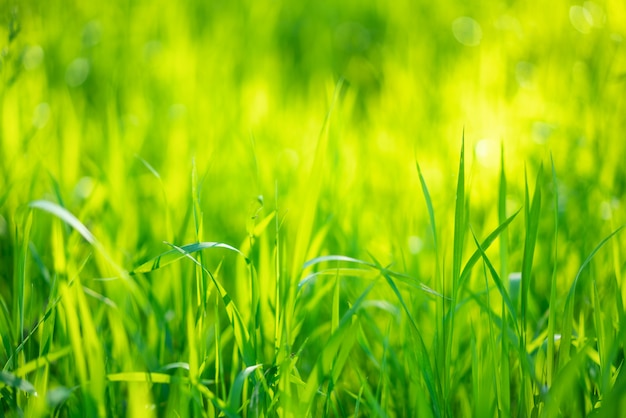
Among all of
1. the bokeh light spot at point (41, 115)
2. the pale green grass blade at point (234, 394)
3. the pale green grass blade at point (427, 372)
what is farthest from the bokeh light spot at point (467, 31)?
the pale green grass blade at point (234, 394)

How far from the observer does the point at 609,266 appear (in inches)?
46.6

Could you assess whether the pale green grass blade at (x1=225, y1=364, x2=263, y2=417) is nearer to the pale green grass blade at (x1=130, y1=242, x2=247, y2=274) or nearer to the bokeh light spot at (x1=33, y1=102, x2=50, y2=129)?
the pale green grass blade at (x1=130, y1=242, x2=247, y2=274)

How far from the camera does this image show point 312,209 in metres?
1.07

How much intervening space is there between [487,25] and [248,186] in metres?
1.60

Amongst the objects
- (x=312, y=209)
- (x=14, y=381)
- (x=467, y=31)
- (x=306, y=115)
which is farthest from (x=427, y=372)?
(x=467, y=31)

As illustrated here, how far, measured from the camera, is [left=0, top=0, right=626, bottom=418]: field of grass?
841mm

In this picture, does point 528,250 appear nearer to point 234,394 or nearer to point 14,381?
point 234,394

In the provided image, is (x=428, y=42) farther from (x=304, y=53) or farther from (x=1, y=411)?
(x=1, y=411)

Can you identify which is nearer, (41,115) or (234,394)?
(234,394)

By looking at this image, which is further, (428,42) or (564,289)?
(428,42)

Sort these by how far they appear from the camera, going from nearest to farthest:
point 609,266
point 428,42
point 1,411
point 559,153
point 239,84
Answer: point 1,411
point 609,266
point 559,153
point 239,84
point 428,42

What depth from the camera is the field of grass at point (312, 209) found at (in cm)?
84

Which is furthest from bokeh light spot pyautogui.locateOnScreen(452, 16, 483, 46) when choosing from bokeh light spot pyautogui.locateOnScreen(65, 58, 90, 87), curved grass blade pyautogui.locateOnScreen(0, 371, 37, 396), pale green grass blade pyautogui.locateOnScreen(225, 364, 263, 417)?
curved grass blade pyautogui.locateOnScreen(0, 371, 37, 396)

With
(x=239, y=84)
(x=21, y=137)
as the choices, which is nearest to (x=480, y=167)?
(x=239, y=84)
